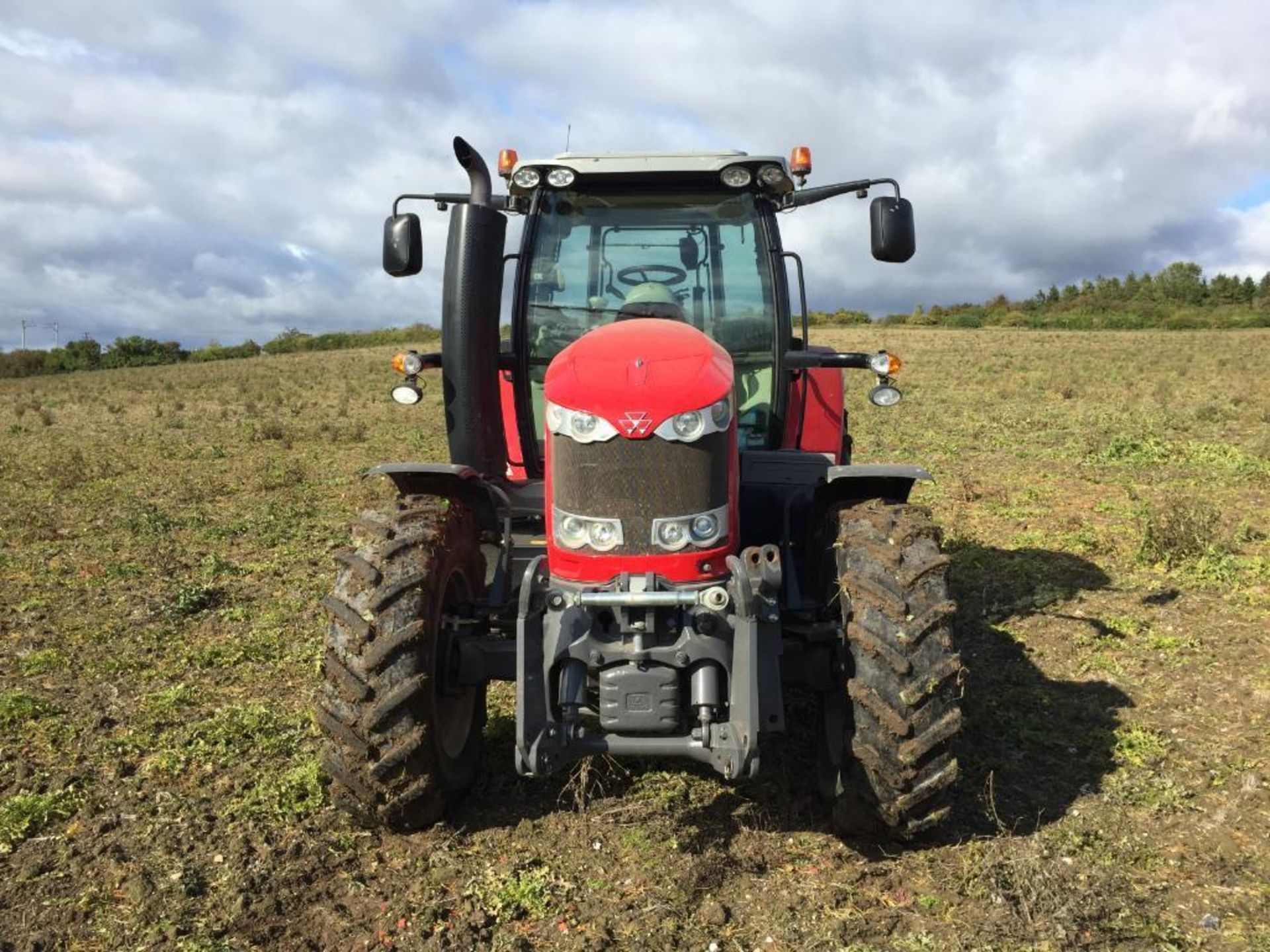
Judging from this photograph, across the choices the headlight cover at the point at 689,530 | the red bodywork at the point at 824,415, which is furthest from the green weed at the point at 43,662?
the red bodywork at the point at 824,415

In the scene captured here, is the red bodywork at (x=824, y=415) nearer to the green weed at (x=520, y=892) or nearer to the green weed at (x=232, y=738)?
the green weed at (x=520, y=892)

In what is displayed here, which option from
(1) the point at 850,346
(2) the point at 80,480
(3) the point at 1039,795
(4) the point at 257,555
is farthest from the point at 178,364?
(3) the point at 1039,795

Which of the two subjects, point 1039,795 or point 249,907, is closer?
point 249,907

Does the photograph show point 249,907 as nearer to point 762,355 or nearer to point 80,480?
point 762,355

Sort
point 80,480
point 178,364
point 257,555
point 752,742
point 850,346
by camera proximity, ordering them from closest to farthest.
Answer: point 752,742, point 257,555, point 80,480, point 850,346, point 178,364

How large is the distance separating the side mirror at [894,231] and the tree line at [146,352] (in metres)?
36.4

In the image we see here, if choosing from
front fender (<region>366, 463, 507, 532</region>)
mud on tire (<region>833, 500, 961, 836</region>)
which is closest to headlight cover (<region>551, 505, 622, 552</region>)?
front fender (<region>366, 463, 507, 532</region>)

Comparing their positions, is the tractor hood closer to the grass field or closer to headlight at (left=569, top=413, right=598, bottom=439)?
headlight at (left=569, top=413, right=598, bottom=439)

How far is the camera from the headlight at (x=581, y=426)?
3.46 metres

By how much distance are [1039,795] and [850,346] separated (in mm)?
27432

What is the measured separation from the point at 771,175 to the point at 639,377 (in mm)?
1673

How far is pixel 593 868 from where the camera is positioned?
3.52 m

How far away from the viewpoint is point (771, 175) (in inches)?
183

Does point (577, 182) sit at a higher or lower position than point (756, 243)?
higher
